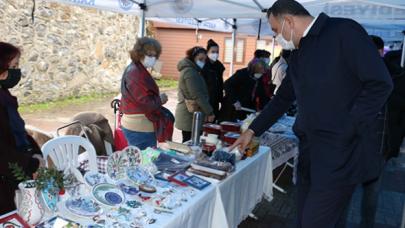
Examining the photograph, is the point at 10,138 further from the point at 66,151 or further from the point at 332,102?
the point at 332,102

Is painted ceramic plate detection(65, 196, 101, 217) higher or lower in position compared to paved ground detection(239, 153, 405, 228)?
higher

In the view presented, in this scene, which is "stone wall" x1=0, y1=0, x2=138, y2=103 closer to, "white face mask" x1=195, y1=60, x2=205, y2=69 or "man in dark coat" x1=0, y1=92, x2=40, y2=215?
"white face mask" x1=195, y1=60, x2=205, y2=69

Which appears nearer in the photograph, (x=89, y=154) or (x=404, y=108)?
(x=89, y=154)

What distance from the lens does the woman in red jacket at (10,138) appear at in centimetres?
198

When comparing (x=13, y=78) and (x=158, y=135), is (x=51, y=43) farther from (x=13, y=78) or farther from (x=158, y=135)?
(x=13, y=78)

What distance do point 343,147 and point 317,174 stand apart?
17cm

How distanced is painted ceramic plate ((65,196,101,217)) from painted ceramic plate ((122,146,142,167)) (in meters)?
0.46

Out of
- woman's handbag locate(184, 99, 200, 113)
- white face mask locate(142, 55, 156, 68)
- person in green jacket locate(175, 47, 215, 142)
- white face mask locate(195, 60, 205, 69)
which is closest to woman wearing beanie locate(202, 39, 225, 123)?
white face mask locate(195, 60, 205, 69)

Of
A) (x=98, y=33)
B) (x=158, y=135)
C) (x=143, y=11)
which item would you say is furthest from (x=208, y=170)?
(x=98, y=33)

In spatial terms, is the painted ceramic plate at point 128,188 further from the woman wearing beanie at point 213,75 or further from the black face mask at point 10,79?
the woman wearing beanie at point 213,75

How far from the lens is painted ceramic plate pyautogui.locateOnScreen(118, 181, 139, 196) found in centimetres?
193

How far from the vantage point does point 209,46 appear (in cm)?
509

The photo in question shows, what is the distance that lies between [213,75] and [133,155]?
2.95 m

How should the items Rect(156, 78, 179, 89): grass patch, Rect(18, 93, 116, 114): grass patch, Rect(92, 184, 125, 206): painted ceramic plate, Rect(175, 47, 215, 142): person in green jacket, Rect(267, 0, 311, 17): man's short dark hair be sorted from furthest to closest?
Rect(156, 78, 179, 89): grass patch → Rect(18, 93, 116, 114): grass patch → Rect(175, 47, 215, 142): person in green jacket → Rect(267, 0, 311, 17): man's short dark hair → Rect(92, 184, 125, 206): painted ceramic plate
